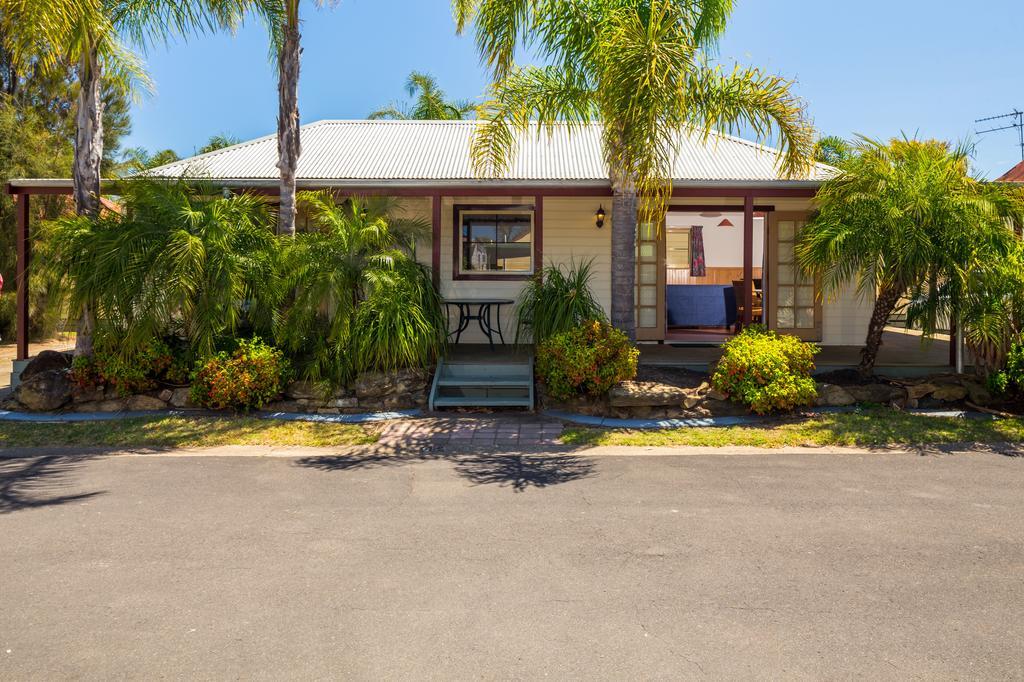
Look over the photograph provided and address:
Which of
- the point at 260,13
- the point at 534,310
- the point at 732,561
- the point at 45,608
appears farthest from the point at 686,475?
the point at 260,13

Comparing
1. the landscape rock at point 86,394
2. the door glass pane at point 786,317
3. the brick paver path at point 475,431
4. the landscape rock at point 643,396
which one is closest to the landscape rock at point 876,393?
the landscape rock at point 643,396

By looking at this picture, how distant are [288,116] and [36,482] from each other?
17.0 feet

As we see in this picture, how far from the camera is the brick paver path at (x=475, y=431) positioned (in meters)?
6.91

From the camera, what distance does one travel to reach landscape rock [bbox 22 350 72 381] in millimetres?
8758

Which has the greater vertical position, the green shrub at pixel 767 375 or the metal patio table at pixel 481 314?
the metal patio table at pixel 481 314

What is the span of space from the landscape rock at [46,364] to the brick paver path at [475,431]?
457 cm

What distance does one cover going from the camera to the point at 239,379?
25.5 ft

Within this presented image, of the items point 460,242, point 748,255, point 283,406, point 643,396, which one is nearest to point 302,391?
point 283,406

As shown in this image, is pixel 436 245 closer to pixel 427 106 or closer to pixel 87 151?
pixel 87 151

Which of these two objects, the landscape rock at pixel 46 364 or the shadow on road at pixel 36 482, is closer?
the shadow on road at pixel 36 482

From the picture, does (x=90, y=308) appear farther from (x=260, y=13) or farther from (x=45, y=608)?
(x=45, y=608)

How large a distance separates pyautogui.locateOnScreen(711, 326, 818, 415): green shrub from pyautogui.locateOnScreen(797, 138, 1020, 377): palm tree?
1.07 metres

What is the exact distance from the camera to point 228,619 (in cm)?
314

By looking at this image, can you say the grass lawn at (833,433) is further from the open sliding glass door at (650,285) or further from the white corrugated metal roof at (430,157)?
the open sliding glass door at (650,285)
